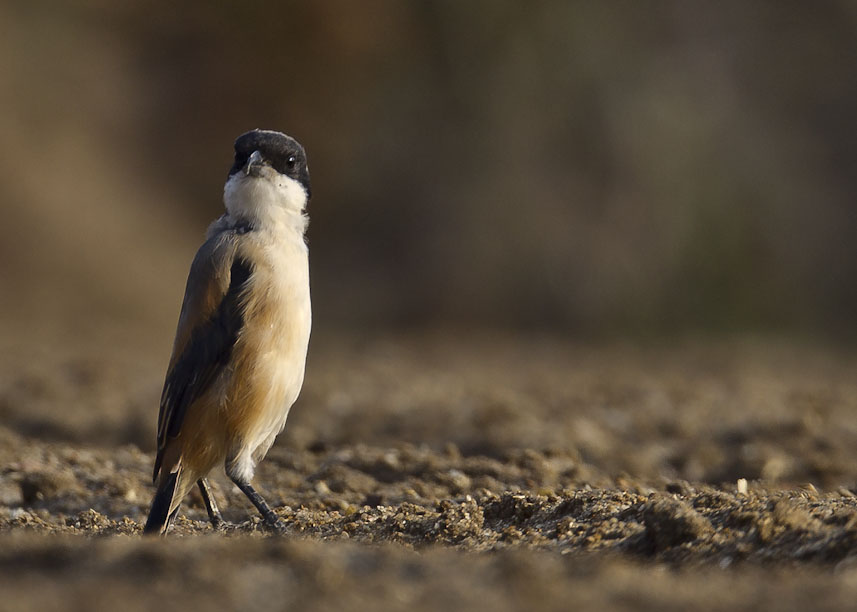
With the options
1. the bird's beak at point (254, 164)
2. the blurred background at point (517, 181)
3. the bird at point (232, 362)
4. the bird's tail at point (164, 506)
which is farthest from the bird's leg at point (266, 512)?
the blurred background at point (517, 181)

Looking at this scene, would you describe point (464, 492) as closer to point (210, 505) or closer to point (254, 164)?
point (210, 505)

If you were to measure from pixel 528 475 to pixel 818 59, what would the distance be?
21215 millimetres

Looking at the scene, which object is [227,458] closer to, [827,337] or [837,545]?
[837,545]

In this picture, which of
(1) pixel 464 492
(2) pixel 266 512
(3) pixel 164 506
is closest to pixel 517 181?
(1) pixel 464 492

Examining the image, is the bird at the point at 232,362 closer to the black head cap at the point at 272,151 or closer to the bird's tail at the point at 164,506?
the bird's tail at the point at 164,506

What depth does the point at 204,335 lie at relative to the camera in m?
6.82

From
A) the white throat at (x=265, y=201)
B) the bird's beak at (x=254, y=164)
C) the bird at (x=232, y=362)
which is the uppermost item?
the bird's beak at (x=254, y=164)

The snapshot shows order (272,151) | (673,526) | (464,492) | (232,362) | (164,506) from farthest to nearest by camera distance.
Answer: (464,492)
(272,151)
(232,362)
(164,506)
(673,526)

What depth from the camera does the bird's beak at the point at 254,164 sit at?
7.20 m

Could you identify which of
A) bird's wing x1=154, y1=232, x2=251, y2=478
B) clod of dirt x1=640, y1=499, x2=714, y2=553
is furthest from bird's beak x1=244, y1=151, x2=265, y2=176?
clod of dirt x1=640, y1=499, x2=714, y2=553

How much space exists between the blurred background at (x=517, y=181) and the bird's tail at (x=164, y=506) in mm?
11682

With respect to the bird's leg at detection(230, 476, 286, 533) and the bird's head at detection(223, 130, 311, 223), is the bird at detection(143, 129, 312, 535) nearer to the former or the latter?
the bird's leg at detection(230, 476, 286, 533)

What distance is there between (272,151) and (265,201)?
0.36 m

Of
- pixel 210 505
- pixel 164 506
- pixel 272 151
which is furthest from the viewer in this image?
pixel 272 151
